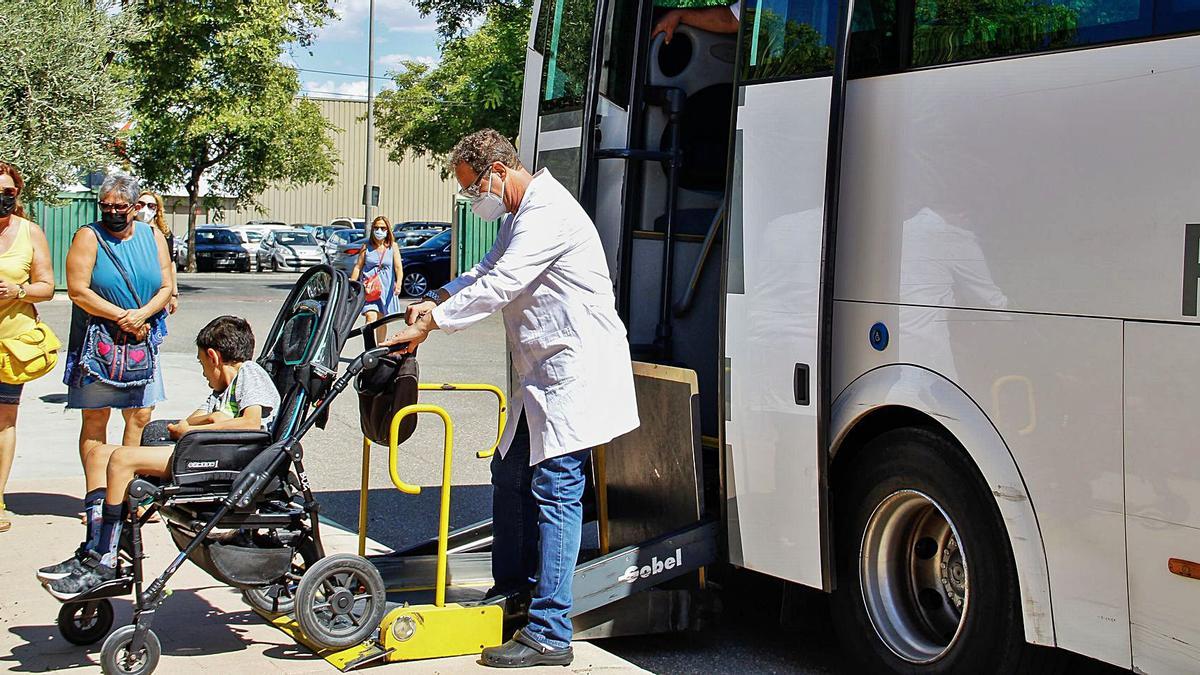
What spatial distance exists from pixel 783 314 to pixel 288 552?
6.95 feet

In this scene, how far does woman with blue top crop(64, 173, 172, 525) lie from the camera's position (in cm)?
702

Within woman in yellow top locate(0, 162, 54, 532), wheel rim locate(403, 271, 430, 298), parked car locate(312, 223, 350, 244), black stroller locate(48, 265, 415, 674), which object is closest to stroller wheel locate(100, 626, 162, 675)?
black stroller locate(48, 265, 415, 674)

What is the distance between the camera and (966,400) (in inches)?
175

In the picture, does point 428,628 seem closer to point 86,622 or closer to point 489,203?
point 86,622

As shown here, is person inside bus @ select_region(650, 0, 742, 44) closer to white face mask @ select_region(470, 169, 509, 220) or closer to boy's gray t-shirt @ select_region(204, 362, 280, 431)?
white face mask @ select_region(470, 169, 509, 220)

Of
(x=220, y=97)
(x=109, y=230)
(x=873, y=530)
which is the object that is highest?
(x=220, y=97)

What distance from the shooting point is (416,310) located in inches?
196

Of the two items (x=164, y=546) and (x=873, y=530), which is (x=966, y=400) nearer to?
(x=873, y=530)

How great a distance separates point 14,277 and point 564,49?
10.4ft

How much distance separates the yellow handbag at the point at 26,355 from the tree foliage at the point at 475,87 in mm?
13161

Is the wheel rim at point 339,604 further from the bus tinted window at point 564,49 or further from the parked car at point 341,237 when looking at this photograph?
the parked car at point 341,237

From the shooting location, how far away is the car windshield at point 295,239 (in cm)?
4262

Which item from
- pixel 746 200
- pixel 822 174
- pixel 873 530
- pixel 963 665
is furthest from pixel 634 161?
pixel 963 665

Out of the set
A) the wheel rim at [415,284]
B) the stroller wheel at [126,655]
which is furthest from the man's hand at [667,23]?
the wheel rim at [415,284]
